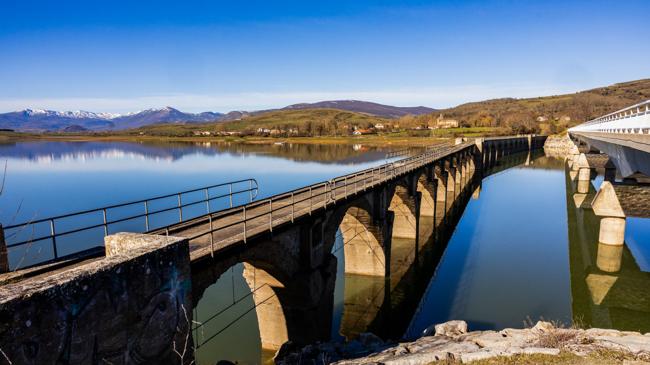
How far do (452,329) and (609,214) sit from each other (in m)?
19.5

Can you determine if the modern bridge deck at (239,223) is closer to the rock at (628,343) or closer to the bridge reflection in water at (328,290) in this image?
→ the bridge reflection in water at (328,290)

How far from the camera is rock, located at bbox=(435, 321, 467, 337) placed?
13219 millimetres

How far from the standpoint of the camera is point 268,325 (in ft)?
51.3

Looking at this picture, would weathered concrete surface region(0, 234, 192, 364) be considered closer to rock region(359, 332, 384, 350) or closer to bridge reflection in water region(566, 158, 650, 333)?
rock region(359, 332, 384, 350)

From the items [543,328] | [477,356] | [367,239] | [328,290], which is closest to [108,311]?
[477,356]

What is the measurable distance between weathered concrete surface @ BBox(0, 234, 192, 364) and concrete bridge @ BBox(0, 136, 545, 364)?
0.02 metres

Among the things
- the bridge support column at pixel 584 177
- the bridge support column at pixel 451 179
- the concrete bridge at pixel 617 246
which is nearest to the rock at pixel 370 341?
the concrete bridge at pixel 617 246

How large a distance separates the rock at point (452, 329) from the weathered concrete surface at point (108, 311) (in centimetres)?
823

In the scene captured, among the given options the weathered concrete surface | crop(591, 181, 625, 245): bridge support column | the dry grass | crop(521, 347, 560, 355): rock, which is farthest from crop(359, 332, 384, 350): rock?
crop(591, 181, 625, 245): bridge support column

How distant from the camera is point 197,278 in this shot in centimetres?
940

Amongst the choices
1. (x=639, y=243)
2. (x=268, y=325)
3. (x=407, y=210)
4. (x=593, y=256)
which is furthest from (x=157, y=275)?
(x=639, y=243)

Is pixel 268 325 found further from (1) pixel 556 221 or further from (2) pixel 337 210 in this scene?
(1) pixel 556 221

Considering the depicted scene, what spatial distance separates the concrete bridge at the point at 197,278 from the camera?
5.96 m

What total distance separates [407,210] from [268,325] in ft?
53.7
